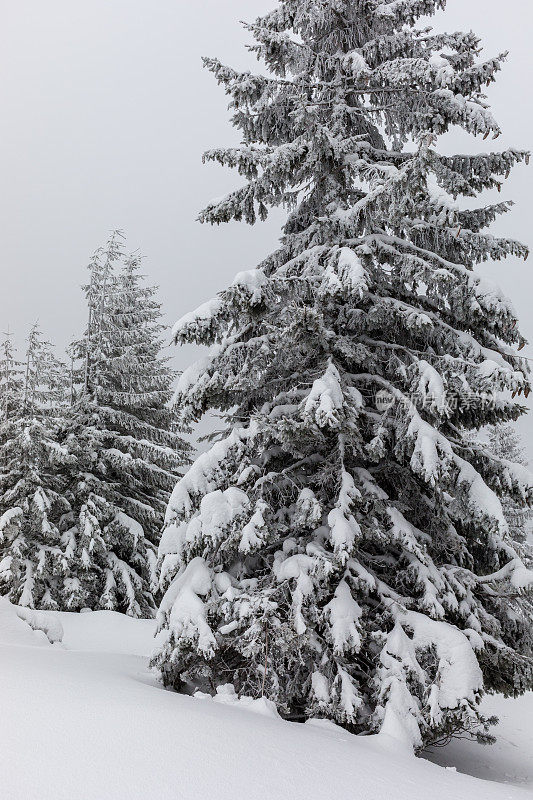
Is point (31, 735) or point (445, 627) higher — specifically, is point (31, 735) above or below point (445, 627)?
below

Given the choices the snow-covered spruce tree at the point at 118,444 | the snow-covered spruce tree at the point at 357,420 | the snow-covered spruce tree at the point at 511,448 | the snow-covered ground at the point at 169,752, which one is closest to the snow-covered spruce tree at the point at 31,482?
the snow-covered spruce tree at the point at 118,444

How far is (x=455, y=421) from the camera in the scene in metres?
7.43

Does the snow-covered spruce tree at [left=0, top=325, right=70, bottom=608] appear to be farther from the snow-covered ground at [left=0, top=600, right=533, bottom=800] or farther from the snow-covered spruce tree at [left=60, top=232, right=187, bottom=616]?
the snow-covered ground at [left=0, top=600, right=533, bottom=800]

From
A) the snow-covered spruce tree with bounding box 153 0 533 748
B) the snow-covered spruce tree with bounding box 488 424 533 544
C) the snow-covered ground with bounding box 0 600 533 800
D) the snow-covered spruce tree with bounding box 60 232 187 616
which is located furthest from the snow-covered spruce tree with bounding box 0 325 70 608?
the snow-covered spruce tree with bounding box 488 424 533 544

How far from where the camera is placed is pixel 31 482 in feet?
54.7

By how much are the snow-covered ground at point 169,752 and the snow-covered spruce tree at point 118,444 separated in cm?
1154

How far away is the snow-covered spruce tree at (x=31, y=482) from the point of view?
16094mm

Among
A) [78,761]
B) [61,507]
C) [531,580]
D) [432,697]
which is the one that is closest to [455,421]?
[531,580]

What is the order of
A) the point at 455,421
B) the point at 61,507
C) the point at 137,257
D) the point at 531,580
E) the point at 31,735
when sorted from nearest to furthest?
the point at 31,735, the point at 531,580, the point at 455,421, the point at 61,507, the point at 137,257

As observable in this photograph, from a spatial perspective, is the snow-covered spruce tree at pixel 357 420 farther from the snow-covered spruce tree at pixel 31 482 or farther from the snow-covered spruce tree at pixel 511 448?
the snow-covered spruce tree at pixel 511 448

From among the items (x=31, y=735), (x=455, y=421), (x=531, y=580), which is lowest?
(x=31, y=735)

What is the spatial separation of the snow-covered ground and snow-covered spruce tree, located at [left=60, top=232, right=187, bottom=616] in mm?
11540

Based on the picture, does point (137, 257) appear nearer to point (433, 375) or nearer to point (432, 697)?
point (433, 375)

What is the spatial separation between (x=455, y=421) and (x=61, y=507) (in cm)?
1376
